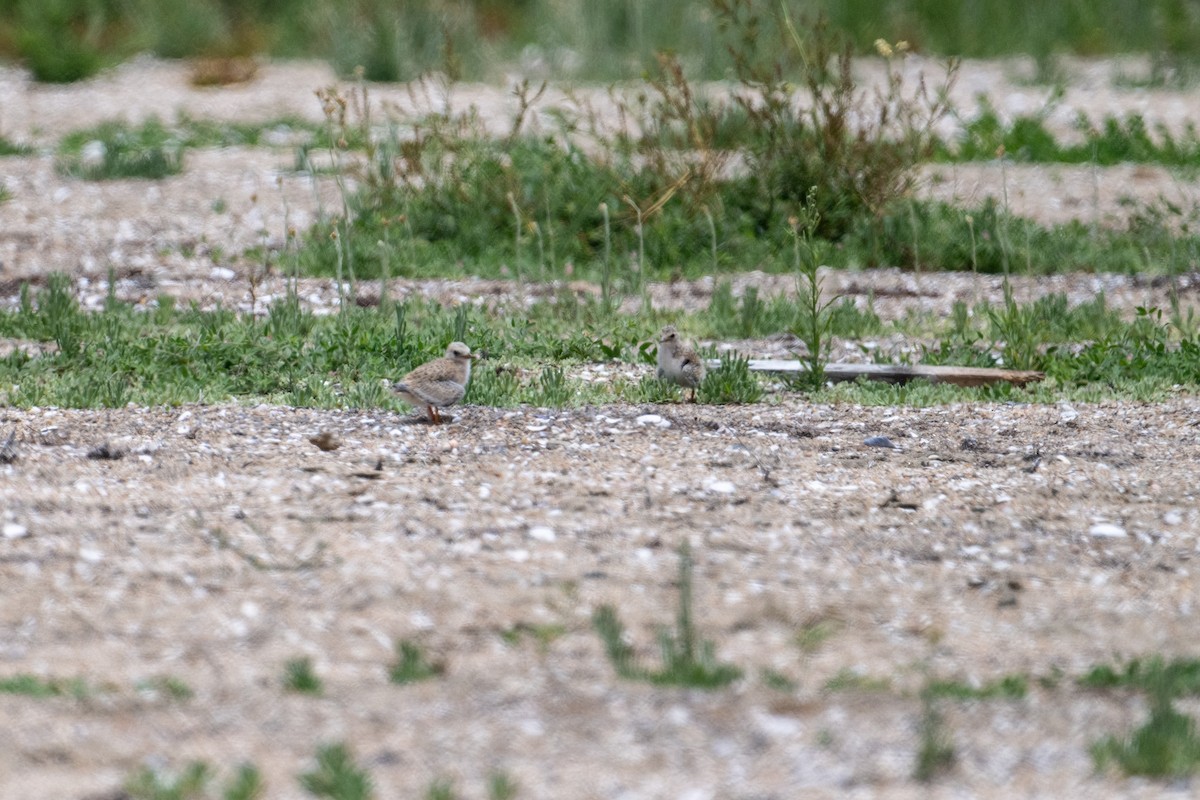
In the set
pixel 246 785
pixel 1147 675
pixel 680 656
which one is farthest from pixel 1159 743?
pixel 246 785

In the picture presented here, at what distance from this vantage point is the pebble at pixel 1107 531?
19.6 feet

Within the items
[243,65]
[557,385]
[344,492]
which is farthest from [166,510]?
[243,65]

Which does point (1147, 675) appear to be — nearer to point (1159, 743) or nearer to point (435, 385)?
point (1159, 743)

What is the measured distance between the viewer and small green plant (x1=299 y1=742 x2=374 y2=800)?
3.94m

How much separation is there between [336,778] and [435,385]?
11.1ft

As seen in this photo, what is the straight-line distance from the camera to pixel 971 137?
14.1 m

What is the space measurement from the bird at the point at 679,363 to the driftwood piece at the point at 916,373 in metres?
0.59

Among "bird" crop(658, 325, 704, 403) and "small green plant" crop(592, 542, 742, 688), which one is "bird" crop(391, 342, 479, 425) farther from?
"small green plant" crop(592, 542, 742, 688)

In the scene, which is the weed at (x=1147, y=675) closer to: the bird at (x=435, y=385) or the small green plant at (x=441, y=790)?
the small green plant at (x=441, y=790)

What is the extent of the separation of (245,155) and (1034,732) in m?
11.2

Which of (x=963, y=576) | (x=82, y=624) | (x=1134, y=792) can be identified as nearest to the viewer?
(x=1134, y=792)

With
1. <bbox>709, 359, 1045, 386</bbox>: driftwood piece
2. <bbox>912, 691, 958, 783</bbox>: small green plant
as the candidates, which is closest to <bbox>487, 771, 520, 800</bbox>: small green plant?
<bbox>912, 691, 958, 783</bbox>: small green plant

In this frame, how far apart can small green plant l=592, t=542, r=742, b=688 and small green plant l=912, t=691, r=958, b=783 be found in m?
0.63

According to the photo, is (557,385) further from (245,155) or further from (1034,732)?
(245,155)
